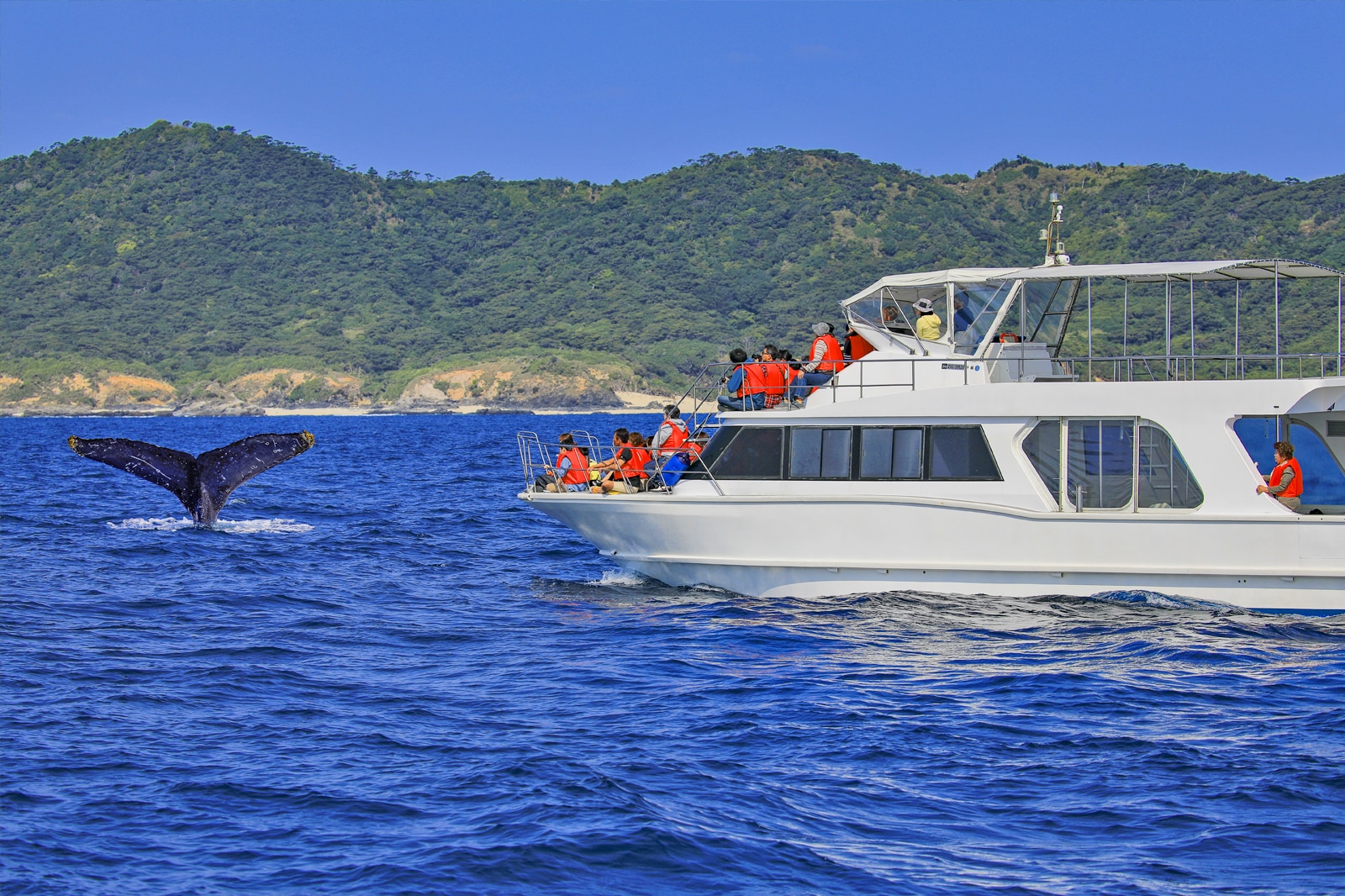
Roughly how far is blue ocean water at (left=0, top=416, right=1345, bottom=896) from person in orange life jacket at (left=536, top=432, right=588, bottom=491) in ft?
4.36

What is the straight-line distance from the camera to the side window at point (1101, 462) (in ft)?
45.5

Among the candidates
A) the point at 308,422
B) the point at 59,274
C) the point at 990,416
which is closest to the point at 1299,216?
the point at 308,422

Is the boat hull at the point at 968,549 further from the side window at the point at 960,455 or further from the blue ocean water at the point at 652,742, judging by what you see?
the side window at the point at 960,455

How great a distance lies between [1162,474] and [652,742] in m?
6.99

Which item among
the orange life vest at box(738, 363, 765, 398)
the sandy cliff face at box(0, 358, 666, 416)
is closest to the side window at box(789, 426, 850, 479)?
the orange life vest at box(738, 363, 765, 398)

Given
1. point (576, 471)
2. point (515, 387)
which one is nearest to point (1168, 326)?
point (576, 471)

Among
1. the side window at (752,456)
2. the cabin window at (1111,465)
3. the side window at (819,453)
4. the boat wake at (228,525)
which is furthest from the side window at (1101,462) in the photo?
the boat wake at (228,525)

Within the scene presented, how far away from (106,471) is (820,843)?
40.3 meters

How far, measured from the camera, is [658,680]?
1136cm

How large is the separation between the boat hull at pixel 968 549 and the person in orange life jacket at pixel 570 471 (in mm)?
580

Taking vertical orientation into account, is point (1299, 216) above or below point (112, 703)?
above

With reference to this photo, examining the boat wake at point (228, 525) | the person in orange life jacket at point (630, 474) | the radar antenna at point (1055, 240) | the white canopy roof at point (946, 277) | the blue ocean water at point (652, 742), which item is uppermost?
the radar antenna at point (1055, 240)

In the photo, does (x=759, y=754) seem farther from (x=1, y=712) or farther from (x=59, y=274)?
(x=59, y=274)

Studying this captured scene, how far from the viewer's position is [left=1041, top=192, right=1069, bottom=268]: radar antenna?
1545 centimetres
